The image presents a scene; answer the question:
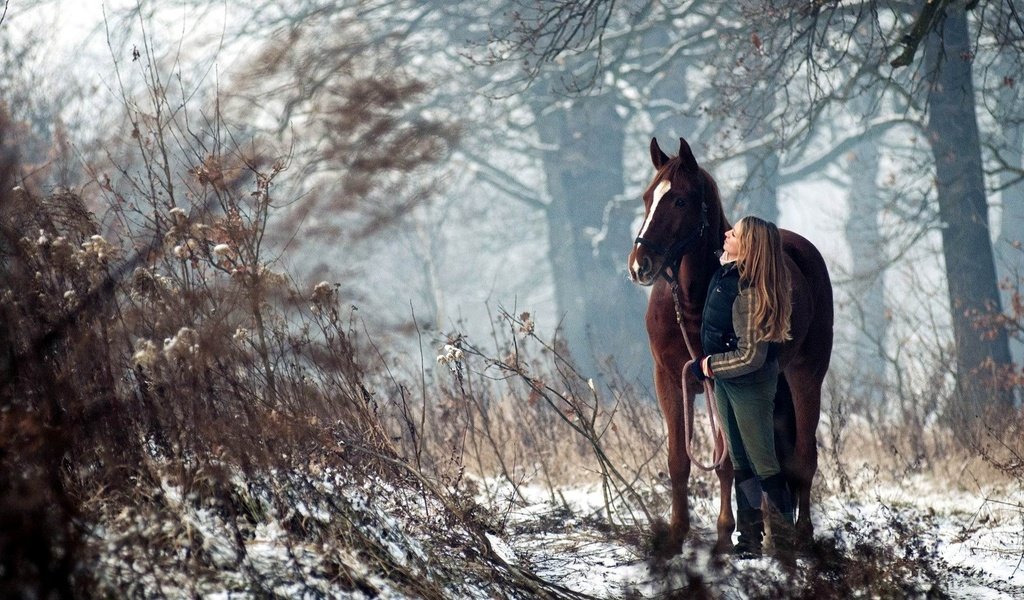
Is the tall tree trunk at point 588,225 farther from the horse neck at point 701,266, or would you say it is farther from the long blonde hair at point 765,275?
the long blonde hair at point 765,275

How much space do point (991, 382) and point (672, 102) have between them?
1340 cm

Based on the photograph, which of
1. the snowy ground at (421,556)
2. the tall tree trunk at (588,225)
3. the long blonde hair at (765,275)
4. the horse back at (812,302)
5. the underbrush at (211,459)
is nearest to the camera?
the underbrush at (211,459)

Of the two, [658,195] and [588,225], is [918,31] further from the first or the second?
[588,225]

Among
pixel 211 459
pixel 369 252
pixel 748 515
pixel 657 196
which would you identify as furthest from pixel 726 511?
pixel 369 252

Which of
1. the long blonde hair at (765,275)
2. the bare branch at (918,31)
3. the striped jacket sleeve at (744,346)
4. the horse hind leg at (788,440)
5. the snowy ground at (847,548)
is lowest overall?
the snowy ground at (847,548)

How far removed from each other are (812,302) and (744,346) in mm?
820

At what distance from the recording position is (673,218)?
15.1 ft

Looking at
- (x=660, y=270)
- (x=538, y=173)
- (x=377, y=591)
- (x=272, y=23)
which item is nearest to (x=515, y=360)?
(x=660, y=270)

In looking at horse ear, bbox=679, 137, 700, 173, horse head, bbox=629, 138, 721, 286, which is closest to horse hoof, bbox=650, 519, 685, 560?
horse head, bbox=629, 138, 721, 286

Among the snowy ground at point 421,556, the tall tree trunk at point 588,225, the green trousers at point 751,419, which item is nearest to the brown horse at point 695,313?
the green trousers at point 751,419

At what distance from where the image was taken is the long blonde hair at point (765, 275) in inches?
173

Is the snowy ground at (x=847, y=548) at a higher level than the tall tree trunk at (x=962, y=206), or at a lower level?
lower

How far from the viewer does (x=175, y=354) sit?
12.5 feet

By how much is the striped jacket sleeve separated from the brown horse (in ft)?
0.93
